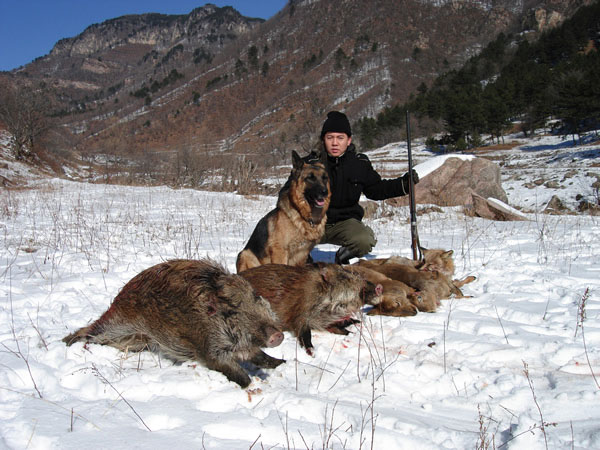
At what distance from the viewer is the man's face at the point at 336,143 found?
559 centimetres

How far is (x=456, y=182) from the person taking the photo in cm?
1206

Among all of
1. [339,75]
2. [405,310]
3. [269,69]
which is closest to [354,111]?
[339,75]

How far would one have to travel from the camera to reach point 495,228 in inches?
330

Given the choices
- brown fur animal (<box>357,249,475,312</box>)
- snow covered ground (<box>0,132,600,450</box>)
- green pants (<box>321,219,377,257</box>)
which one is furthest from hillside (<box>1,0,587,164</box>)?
snow covered ground (<box>0,132,600,450</box>)

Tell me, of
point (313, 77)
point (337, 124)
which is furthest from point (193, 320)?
point (313, 77)

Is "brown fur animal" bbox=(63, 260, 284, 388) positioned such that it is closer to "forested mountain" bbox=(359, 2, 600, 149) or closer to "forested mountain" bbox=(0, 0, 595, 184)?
"forested mountain" bbox=(359, 2, 600, 149)

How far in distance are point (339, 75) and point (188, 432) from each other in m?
100

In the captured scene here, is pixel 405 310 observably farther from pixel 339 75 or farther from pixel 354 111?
pixel 339 75

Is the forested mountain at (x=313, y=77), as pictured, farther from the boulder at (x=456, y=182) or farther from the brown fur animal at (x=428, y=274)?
the brown fur animal at (x=428, y=274)

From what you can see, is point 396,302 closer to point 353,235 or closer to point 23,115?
point 353,235

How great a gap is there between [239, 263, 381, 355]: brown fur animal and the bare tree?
30449 millimetres

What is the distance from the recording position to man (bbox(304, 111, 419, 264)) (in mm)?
5641

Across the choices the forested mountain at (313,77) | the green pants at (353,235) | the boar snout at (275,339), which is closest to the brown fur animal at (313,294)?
the boar snout at (275,339)

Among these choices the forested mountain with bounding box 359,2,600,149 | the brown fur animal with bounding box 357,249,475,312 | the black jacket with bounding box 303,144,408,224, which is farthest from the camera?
the forested mountain with bounding box 359,2,600,149
